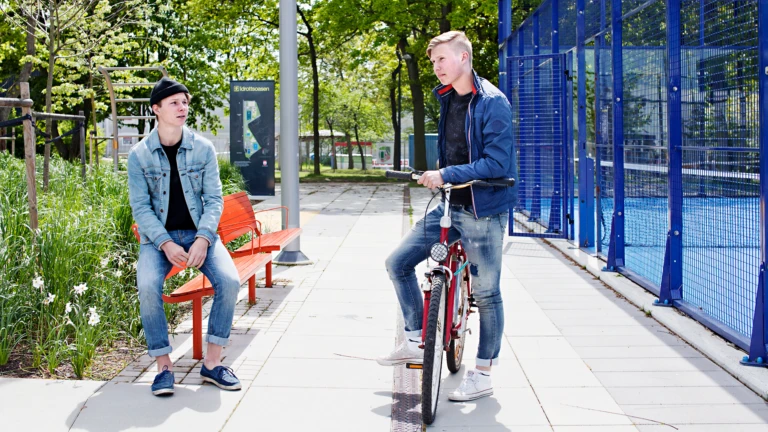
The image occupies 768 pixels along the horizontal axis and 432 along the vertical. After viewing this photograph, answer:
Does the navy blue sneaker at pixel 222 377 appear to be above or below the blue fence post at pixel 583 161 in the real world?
below

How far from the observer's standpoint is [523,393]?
181 inches

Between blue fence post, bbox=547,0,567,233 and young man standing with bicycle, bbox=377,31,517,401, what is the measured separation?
6.06m

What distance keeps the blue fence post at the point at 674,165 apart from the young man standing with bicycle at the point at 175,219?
3329 millimetres

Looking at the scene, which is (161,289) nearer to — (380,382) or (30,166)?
(380,382)

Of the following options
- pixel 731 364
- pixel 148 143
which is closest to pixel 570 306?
pixel 731 364

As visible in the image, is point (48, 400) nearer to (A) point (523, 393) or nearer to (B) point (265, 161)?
(A) point (523, 393)

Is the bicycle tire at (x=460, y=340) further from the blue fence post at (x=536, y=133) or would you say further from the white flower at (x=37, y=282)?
the blue fence post at (x=536, y=133)

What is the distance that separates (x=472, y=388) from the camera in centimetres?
444

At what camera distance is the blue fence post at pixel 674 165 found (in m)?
6.32

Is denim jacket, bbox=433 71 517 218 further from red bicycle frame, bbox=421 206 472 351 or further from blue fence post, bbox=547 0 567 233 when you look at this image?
blue fence post, bbox=547 0 567 233

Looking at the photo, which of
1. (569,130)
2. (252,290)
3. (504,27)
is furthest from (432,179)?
(504,27)

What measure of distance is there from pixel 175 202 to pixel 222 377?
1.02m

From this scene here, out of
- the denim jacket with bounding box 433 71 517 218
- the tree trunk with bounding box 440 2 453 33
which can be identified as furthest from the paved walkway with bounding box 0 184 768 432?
the tree trunk with bounding box 440 2 453 33

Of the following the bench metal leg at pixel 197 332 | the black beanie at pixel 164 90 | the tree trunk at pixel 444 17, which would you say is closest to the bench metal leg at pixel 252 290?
the bench metal leg at pixel 197 332
